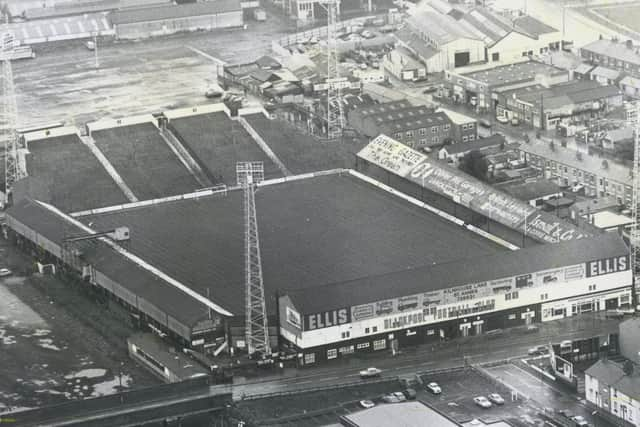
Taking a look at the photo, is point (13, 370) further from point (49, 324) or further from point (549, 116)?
point (549, 116)

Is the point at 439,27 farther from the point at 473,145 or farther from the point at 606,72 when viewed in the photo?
the point at 473,145

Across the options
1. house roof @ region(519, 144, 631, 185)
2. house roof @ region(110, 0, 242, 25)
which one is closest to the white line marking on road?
house roof @ region(110, 0, 242, 25)

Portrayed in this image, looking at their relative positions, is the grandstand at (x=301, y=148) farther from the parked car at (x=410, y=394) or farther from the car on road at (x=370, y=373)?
the parked car at (x=410, y=394)

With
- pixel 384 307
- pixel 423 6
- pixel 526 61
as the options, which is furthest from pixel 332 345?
pixel 423 6

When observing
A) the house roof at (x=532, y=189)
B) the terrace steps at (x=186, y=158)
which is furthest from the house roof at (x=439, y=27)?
the house roof at (x=532, y=189)

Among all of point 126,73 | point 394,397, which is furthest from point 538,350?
point 126,73

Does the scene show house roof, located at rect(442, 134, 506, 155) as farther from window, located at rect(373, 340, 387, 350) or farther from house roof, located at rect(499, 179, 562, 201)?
window, located at rect(373, 340, 387, 350)
